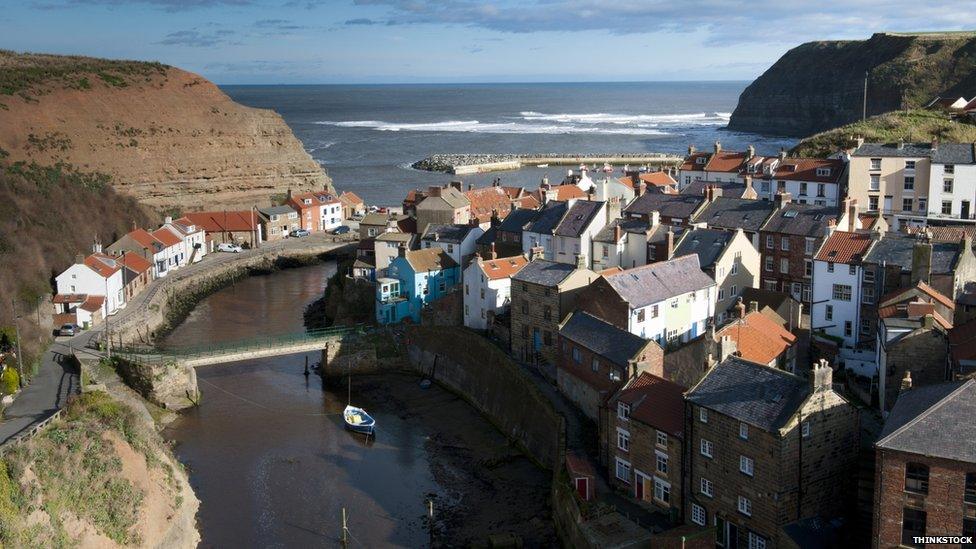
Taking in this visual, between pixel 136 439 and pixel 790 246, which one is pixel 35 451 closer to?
pixel 136 439

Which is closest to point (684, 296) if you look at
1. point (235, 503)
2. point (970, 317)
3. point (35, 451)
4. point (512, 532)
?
point (970, 317)

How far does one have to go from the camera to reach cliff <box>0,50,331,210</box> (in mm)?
82312

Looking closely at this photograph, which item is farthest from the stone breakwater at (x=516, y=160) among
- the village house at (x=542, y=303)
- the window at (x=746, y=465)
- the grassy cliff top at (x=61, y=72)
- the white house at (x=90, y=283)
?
the window at (x=746, y=465)

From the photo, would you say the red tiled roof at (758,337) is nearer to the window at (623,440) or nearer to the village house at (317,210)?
the window at (623,440)

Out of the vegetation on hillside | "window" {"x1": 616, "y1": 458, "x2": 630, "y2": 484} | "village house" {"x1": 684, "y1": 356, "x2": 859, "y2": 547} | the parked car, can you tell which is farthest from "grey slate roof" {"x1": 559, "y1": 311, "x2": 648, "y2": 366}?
the parked car

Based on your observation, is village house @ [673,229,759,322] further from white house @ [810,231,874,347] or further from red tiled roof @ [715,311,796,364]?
red tiled roof @ [715,311,796,364]

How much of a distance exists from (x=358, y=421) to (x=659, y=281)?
525 inches

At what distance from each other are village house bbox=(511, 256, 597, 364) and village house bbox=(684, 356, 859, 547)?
39.9 feet

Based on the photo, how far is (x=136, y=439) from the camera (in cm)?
3086

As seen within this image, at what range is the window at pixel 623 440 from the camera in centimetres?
2805

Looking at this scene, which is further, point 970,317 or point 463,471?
point 463,471

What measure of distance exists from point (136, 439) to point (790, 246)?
94.4 feet

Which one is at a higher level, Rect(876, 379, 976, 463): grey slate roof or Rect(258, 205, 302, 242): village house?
Rect(876, 379, 976, 463): grey slate roof

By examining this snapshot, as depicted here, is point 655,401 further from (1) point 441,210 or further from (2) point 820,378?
(1) point 441,210
